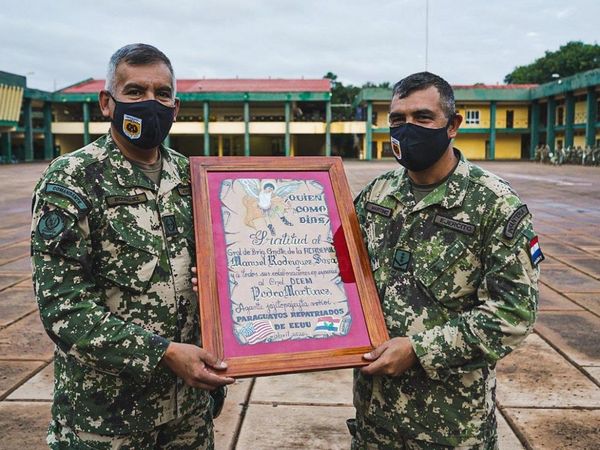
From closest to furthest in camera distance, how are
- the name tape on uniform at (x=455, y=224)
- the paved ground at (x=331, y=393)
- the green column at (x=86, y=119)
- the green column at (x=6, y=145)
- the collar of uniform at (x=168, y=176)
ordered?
the name tape on uniform at (x=455, y=224), the collar of uniform at (x=168, y=176), the paved ground at (x=331, y=393), the green column at (x=6, y=145), the green column at (x=86, y=119)

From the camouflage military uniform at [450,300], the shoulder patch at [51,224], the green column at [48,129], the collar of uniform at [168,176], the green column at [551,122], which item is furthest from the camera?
the green column at [48,129]

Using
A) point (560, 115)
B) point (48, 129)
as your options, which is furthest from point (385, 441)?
point (48, 129)

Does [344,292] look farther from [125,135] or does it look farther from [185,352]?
[125,135]

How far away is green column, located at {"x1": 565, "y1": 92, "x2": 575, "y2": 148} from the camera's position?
122 ft

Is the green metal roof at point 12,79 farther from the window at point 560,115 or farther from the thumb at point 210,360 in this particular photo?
the thumb at point 210,360

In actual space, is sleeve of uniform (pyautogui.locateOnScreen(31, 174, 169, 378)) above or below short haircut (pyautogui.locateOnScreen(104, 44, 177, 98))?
below

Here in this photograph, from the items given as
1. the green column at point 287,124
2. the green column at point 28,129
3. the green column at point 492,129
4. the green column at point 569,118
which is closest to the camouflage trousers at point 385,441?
the green column at point 287,124

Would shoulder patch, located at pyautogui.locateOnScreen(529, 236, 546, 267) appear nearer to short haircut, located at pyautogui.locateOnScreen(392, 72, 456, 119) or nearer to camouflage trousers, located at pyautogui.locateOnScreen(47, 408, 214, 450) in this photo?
short haircut, located at pyautogui.locateOnScreen(392, 72, 456, 119)

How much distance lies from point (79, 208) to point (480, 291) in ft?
4.55

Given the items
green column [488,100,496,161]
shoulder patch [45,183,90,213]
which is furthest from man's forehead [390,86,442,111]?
green column [488,100,496,161]

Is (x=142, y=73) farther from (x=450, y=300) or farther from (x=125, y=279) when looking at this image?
(x=450, y=300)

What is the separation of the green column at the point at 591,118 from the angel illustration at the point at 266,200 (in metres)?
36.9

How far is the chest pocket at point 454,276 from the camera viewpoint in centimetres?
198

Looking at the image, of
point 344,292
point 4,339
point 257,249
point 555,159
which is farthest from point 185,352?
point 555,159
